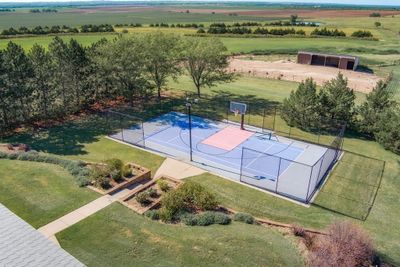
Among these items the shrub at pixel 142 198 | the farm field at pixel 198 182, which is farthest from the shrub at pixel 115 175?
the shrub at pixel 142 198

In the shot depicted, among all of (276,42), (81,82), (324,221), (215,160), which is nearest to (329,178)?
(324,221)

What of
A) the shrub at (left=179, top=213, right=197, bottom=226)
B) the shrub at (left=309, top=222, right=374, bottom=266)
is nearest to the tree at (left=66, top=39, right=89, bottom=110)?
the shrub at (left=179, top=213, right=197, bottom=226)

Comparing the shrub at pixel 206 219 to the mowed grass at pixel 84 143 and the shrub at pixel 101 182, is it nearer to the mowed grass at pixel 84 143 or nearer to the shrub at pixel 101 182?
the shrub at pixel 101 182

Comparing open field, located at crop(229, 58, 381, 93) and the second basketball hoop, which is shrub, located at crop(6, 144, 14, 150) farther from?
open field, located at crop(229, 58, 381, 93)

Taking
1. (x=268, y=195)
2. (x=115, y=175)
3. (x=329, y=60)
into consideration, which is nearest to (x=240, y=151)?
(x=268, y=195)

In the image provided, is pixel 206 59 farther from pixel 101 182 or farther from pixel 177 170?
pixel 101 182

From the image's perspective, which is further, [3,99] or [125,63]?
[125,63]
